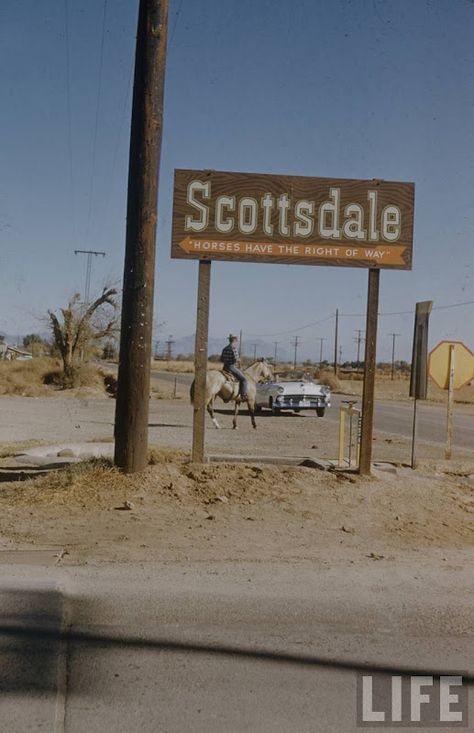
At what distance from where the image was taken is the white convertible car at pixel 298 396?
898 inches

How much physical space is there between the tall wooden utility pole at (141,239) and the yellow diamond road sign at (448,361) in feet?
16.3

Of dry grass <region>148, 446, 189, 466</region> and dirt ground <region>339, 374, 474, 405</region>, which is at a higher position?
dry grass <region>148, 446, 189, 466</region>

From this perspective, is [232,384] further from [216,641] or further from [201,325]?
[216,641]

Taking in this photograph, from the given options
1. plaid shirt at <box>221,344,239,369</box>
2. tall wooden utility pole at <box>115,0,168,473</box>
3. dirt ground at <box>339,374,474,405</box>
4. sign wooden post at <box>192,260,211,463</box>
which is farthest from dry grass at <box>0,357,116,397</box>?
tall wooden utility pole at <box>115,0,168,473</box>

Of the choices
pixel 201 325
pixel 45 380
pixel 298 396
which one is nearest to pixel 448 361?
pixel 201 325

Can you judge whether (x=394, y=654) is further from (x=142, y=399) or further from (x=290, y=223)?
(x=290, y=223)

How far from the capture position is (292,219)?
8.95m

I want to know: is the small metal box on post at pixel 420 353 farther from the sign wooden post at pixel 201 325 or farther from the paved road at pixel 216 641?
the paved road at pixel 216 641

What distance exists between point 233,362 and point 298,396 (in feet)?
22.9

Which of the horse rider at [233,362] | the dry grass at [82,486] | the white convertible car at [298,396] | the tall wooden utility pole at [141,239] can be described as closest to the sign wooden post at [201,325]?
the dry grass at [82,486]

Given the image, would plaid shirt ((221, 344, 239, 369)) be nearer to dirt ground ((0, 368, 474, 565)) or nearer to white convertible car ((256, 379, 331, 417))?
dirt ground ((0, 368, 474, 565))

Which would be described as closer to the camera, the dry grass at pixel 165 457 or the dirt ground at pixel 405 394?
the dry grass at pixel 165 457

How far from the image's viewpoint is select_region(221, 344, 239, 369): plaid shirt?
50.8 ft

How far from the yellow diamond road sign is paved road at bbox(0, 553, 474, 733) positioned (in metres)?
5.37
